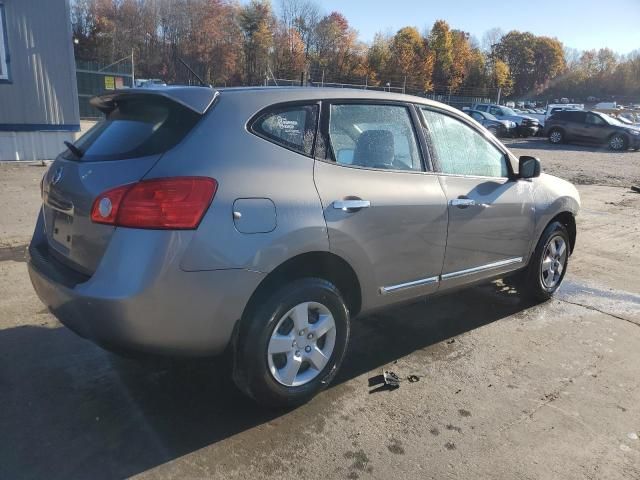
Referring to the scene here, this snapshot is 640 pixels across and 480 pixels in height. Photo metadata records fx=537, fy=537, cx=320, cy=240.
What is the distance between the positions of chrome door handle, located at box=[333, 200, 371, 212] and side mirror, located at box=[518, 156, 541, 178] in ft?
5.80

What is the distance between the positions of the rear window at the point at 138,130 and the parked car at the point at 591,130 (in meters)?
25.5

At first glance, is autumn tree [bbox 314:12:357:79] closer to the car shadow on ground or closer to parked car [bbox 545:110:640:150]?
parked car [bbox 545:110:640:150]

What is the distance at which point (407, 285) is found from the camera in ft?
11.5

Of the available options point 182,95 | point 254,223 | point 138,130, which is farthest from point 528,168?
point 138,130

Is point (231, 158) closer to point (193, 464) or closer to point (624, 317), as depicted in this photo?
point (193, 464)

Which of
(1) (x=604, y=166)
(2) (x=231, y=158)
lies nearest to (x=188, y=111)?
(2) (x=231, y=158)

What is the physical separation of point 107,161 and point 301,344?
55.8 inches

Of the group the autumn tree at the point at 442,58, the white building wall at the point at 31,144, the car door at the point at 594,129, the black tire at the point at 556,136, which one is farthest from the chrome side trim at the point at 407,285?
the autumn tree at the point at 442,58

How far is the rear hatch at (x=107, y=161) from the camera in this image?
2611mm

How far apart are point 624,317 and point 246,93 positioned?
3.80 meters

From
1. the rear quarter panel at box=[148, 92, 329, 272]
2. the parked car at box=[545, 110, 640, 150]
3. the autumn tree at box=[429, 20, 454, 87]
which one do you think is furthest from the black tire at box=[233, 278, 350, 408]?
the autumn tree at box=[429, 20, 454, 87]

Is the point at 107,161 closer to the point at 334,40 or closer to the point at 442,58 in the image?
the point at 334,40

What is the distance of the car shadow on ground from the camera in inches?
101

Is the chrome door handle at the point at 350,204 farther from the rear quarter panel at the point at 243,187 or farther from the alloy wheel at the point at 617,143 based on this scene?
the alloy wheel at the point at 617,143
